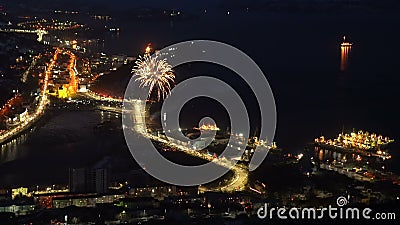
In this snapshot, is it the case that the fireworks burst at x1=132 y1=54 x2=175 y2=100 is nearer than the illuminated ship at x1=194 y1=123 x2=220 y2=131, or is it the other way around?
the illuminated ship at x1=194 y1=123 x2=220 y2=131

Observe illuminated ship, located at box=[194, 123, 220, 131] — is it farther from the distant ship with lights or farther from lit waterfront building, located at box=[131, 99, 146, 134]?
the distant ship with lights

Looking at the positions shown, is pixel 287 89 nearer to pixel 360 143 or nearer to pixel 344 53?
pixel 360 143

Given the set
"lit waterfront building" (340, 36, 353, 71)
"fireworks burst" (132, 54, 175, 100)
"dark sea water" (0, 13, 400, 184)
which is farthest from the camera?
"lit waterfront building" (340, 36, 353, 71)

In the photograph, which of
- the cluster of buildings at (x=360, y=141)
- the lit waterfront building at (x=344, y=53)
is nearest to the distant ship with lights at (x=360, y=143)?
the cluster of buildings at (x=360, y=141)

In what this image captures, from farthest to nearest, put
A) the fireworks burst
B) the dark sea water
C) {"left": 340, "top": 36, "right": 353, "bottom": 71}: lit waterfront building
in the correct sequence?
{"left": 340, "top": 36, "right": 353, "bottom": 71}: lit waterfront building
the fireworks burst
the dark sea water

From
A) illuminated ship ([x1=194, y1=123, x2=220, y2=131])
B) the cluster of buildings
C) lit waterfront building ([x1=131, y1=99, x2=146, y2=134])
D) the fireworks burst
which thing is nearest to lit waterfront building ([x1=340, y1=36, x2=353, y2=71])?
the fireworks burst

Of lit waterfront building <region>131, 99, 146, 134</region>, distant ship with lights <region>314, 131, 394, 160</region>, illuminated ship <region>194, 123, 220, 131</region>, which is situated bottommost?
distant ship with lights <region>314, 131, 394, 160</region>

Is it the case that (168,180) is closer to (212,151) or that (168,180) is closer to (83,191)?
(83,191)
